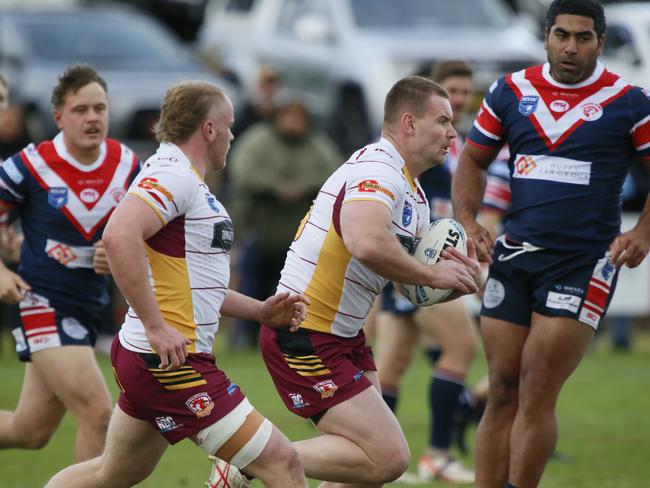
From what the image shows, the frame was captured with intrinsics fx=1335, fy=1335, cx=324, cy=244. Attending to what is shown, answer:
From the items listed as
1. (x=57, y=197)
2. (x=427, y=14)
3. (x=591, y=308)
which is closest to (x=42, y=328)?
(x=57, y=197)

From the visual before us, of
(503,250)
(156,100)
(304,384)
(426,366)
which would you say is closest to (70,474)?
(304,384)

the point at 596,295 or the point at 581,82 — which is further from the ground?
the point at 581,82

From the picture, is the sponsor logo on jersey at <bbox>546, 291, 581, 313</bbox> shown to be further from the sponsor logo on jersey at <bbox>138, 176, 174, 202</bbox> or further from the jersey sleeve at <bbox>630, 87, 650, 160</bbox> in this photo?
the sponsor logo on jersey at <bbox>138, 176, 174, 202</bbox>

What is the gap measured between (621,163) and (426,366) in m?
8.28

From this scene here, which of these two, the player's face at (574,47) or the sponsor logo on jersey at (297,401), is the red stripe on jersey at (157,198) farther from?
the player's face at (574,47)

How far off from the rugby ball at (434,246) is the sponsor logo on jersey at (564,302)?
798 mm

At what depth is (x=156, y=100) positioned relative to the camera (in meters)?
15.6

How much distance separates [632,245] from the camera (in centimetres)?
654

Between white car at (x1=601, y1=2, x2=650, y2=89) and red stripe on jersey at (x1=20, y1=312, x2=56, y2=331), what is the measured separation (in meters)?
11.5

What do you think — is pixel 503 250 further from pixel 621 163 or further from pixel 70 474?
pixel 70 474

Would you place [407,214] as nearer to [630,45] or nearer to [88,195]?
[88,195]

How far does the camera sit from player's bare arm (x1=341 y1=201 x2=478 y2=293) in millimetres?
5574

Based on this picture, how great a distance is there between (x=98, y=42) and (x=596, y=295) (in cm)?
1096

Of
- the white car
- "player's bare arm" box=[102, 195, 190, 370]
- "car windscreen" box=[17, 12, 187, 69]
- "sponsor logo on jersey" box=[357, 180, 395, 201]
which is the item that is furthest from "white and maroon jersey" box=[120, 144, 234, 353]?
the white car
